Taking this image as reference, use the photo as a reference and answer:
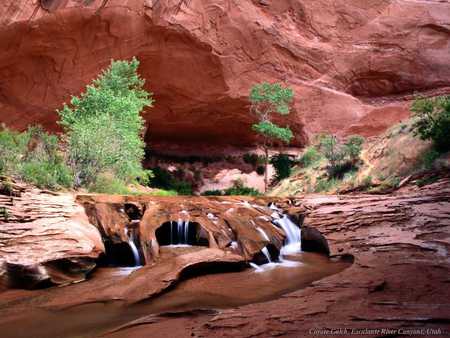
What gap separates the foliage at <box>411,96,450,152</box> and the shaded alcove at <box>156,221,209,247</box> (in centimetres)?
779

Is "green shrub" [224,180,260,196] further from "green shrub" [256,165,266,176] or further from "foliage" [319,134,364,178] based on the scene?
"foliage" [319,134,364,178]

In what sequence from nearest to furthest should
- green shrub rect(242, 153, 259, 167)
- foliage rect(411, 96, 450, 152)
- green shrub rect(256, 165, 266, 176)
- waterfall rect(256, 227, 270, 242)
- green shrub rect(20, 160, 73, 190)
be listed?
waterfall rect(256, 227, 270, 242)
green shrub rect(20, 160, 73, 190)
foliage rect(411, 96, 450, 152)
green shrub rect(256, 165, 266, 176)
green shrub rect(242, 153, 259, 167)

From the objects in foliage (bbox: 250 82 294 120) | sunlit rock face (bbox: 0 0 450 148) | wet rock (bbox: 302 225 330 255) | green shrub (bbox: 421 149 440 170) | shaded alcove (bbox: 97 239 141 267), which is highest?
sunlit rock face (bbox: 0 0 450 148)

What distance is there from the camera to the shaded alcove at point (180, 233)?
783 cm

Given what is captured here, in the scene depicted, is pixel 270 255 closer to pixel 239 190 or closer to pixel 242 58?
pixel 239 190

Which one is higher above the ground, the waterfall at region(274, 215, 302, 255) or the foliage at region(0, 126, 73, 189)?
the foliage at region(0, 126, 73, 189)

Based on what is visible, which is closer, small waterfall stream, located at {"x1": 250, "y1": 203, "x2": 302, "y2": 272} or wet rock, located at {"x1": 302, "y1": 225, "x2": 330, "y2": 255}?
small waterfall stream, located at {"x1": 250, "y1": 203, "x2": 302, "y2": 272}

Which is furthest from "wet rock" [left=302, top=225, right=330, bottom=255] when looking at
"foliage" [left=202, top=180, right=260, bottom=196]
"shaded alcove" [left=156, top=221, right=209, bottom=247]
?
"foliage" [left=202, top=180, right=260, bottom=196]

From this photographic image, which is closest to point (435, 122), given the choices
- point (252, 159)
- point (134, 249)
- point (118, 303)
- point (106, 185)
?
point (134, 249)

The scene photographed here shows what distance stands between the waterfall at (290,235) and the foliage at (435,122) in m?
5.20

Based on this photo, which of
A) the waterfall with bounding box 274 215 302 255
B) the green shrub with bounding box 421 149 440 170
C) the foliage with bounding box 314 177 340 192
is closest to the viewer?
the waterfall with bounding box 274 215 302 255

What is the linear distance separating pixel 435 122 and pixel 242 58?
1314 centimetres

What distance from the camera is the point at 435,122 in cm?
1146

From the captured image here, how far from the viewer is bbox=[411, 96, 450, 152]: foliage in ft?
35.7
